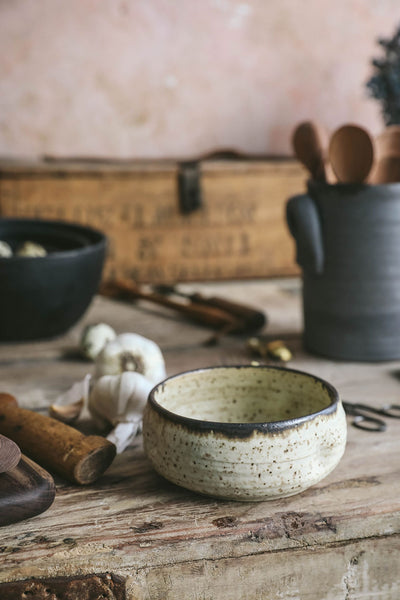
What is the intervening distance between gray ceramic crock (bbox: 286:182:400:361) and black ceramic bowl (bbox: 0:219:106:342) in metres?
0.28

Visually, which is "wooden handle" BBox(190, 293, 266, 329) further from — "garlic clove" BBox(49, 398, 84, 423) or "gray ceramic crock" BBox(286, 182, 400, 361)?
"garlic clove" BBox(49, 398, 84, 423)

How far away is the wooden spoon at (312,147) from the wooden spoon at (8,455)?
1.74 ft

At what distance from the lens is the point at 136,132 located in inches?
59.6

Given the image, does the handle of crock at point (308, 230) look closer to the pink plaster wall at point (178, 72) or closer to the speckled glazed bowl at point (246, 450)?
the speckled glazed bowl at point (246, 450)

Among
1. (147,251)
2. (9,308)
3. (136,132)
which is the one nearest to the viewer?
(9,308)

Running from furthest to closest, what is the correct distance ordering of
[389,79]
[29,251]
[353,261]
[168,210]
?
[168,210] → [389,79] → [29,251] → [353,261]

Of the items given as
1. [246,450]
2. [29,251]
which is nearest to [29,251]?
[29,251]

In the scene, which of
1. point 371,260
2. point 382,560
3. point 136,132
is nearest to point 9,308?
point 371,260

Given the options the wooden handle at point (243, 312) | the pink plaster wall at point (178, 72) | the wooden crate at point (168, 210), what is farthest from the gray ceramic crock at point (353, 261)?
the pink plaster wall at point (178, 72)

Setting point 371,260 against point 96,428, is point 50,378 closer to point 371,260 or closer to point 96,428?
point 96,428

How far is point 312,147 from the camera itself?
0.83 meters

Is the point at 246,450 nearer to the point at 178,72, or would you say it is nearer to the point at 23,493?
the point at 23,493

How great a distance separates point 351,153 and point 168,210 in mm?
648

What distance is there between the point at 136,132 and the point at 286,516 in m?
1.19
